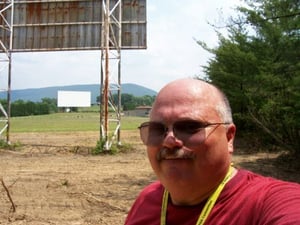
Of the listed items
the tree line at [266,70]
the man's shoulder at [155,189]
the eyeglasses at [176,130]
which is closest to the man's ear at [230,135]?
the eyeglasses at [176,130]

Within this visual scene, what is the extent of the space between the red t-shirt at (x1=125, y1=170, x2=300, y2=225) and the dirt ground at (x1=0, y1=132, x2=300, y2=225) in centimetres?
489

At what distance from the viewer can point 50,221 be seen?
6.49 m

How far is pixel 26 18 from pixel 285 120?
12098mm

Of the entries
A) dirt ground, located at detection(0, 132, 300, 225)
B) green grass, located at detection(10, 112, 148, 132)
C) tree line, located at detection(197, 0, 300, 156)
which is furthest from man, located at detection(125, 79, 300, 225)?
green grass, located at detection(10, 112, 148, 132)

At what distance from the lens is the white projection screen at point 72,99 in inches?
4119

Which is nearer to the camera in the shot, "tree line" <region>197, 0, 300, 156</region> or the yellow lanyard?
the yellow lanyard

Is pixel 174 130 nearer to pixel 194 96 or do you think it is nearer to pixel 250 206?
pixel 194 96

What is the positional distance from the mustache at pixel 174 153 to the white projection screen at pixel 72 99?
102 meters

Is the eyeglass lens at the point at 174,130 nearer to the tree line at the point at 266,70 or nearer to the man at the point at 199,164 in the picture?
the man at the point at 199,164

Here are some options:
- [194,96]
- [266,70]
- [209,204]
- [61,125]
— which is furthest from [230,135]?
[61,125]

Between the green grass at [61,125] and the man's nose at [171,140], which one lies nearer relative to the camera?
the man's nose at [171,140]

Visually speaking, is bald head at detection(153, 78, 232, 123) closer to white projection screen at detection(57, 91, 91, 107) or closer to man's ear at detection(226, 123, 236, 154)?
man's ear at detection(226, 123, 236, 154)

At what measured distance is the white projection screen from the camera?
10462cm

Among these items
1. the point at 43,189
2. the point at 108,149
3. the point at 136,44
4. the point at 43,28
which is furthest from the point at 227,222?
the point at 43,28
